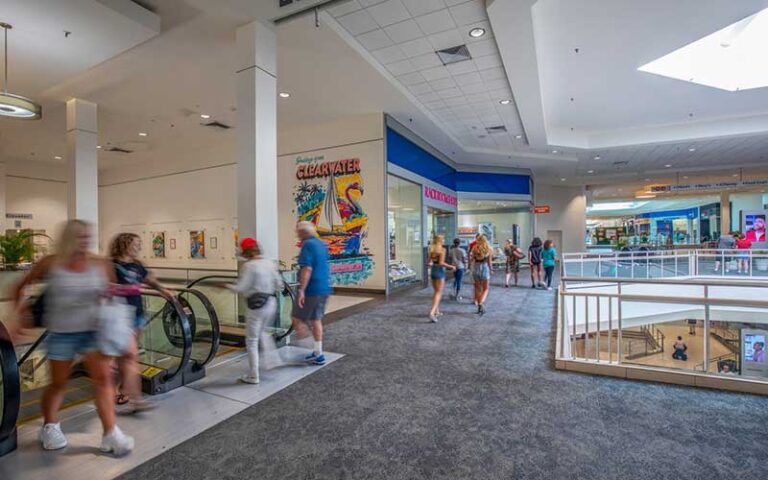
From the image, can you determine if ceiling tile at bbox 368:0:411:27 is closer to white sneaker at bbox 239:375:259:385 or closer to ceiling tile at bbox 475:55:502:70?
ceiling tile at bbox 475:55:502:70

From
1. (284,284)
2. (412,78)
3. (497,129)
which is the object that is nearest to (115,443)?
(284,284)

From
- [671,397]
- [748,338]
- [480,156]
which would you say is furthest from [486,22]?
[748,338]

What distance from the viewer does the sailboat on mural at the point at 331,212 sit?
9.70m

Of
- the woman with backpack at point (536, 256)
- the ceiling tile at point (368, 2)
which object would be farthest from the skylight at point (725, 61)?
the ceiling tile at point (368, 2)

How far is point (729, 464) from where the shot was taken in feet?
7.71

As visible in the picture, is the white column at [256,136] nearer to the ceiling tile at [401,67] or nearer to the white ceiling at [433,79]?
the white ceiling at [433,79]

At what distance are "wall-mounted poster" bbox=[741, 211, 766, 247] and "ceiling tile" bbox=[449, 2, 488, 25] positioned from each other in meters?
17.9

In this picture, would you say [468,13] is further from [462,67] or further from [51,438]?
[51,438]

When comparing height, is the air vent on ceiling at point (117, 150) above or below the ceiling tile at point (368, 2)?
below

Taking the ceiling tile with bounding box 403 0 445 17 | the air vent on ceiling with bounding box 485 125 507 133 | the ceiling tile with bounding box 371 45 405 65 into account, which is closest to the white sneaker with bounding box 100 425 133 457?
the ceiling tile with bounding box 403 0 445 17

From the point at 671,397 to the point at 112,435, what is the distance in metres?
4.56

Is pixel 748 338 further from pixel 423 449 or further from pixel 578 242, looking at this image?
pixel 423 449

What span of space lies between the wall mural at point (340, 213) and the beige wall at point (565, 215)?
46.6 feet

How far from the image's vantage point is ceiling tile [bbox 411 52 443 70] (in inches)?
254
